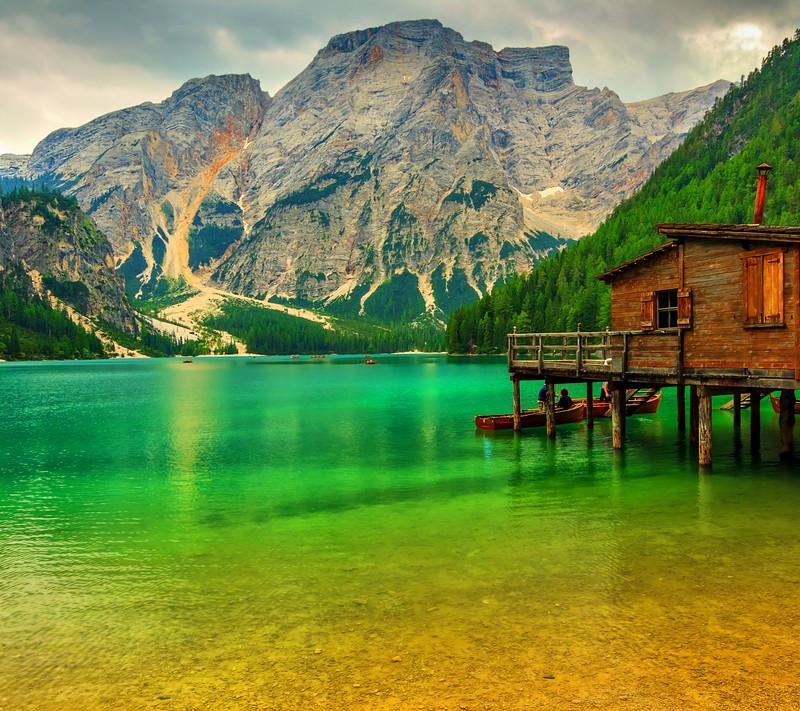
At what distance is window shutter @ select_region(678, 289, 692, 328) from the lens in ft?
100

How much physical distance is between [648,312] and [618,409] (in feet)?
19.3

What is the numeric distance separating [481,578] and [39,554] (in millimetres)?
14376

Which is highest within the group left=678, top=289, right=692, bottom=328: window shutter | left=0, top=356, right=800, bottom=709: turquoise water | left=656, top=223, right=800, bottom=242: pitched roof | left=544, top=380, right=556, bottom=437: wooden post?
left=656, top=223, right=800, bottom=242: pitched roof

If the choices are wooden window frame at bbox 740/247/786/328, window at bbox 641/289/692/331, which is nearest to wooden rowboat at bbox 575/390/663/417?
window at bbox 641/289/692/331

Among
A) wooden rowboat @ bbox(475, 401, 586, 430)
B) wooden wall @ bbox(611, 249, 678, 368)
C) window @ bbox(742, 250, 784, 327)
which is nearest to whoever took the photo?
window @ bbox(742, 250, 784, 327)

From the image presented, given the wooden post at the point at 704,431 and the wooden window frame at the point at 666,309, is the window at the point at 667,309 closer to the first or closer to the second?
the wooden window frame at the point at 666,309

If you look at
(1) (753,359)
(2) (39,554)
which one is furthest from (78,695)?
(1) (753,359)

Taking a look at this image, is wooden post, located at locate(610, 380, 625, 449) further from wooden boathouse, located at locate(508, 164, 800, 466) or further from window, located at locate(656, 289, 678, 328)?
window, located at locate(656, 289, 678, 328)

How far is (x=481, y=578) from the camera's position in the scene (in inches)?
647

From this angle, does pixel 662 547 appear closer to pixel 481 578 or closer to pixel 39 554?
pixel 481 578

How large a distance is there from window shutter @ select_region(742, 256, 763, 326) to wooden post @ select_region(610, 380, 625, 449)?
954 centimetres

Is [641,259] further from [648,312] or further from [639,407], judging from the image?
[639,407]

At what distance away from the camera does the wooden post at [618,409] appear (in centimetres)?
3606

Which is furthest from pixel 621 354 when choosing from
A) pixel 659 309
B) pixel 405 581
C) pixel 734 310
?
pixel 405 581
